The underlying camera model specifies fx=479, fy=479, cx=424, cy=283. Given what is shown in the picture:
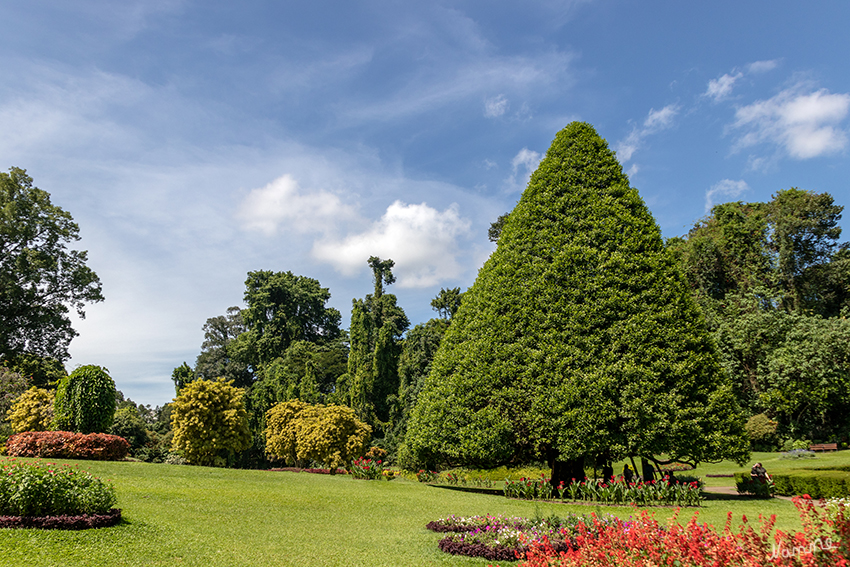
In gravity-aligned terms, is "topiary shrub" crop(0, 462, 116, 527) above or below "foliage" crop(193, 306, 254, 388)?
below

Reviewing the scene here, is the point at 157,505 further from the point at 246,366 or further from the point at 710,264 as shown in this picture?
the point at 246,366

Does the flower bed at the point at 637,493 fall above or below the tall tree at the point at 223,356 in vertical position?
below

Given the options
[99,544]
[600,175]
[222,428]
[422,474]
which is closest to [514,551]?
[99,544]

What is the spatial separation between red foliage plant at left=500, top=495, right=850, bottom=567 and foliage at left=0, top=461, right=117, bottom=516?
7.48 m

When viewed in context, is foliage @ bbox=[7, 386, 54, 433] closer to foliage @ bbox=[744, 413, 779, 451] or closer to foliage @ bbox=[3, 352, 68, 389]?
foliage @ bbox=[3, 352, 68, 389]


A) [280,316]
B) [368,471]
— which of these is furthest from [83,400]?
[280,316]

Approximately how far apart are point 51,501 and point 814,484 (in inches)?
763

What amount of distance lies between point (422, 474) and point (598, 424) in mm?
13997

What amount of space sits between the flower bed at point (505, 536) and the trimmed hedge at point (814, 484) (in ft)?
36.0

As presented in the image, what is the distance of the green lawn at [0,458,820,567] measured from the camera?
6980 millimetres

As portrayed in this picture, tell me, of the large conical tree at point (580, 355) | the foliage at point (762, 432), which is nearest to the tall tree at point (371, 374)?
the foliage at point (762, 432)

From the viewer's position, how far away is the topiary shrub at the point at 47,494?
7547mm

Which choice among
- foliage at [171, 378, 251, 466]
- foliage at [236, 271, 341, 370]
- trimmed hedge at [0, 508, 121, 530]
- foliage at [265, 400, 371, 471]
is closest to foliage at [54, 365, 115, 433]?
foliage at [171, 378, 251, 466]

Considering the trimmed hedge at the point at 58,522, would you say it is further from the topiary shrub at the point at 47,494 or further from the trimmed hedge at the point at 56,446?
the trimmed hedge at the point at 56,446
